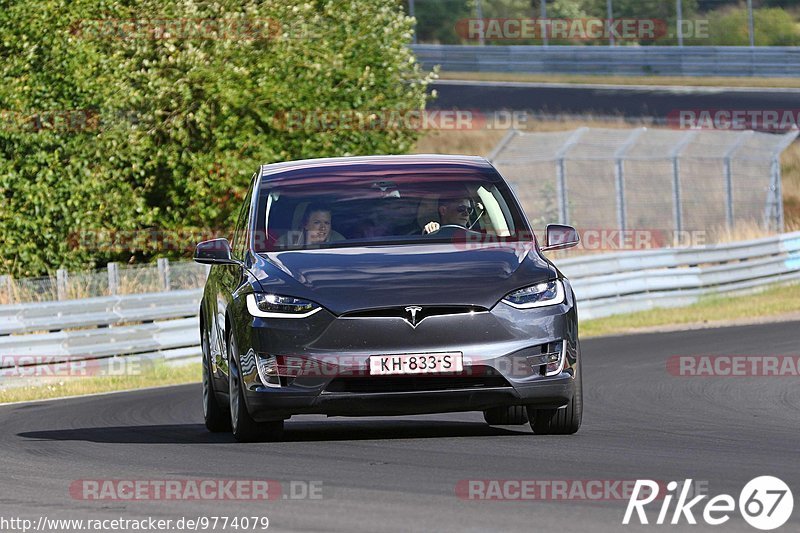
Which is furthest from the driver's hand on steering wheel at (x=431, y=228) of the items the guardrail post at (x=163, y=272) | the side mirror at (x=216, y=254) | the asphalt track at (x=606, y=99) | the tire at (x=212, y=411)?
the asphalt track at (x=606, y=99)

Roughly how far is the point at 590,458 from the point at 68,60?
1794 cm

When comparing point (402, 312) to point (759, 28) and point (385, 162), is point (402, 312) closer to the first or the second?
point (385, 162)

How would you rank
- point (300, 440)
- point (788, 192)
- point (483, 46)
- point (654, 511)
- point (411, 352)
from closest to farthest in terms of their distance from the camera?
1. point (654, 511)
2. point (411, 352)
3. point (300, 440)
4. point (788, 192)
5. point (483, 46)

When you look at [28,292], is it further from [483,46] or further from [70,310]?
[483,46]

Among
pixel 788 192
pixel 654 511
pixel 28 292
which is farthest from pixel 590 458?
pixel 788 192

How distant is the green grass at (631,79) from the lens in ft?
161

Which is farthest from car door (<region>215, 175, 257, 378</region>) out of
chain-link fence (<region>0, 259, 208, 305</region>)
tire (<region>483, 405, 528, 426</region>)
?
chain-link fence (<region>0, 259, 208, 305</region>)

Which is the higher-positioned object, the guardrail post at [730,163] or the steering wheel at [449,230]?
the steering wheel at [449,230]

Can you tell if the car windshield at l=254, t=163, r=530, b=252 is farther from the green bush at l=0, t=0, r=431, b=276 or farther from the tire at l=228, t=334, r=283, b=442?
the green bush at l=0, t=0, r=431, b=276

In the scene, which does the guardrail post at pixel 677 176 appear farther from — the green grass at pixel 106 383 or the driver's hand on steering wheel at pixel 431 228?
the driver's hand on steering wheel at pixel 431 228

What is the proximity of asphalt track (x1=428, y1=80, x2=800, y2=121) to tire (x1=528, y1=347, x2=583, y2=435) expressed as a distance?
35473 millimetres

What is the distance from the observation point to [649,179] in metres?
48.9

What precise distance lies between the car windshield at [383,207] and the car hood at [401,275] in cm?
35

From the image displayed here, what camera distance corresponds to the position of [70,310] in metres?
19.6
